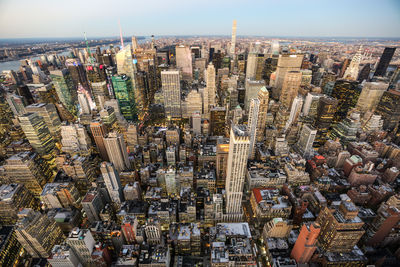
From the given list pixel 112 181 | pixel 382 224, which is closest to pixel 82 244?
pixel 112 181

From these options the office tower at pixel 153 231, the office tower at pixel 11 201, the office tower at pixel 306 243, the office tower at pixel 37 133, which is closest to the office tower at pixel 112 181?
the office tower at pixel 153 231

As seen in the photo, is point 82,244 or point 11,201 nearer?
point 82,244

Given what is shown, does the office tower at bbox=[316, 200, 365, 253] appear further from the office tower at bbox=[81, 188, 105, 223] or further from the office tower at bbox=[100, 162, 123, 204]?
the office tower at bbox=[81, 188, 105, 223]

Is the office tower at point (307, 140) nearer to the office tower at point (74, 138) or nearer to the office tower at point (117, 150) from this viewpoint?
the office tower at point (117, 150)

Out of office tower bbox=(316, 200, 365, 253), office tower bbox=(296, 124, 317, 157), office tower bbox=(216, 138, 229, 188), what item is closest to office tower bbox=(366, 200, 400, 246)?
office tower bbox=(316, 200, 365, 253)

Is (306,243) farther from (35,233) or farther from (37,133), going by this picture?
(37,133)

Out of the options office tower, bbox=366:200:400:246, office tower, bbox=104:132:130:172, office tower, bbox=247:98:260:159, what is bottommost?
office tower, bbox=366:200:400:246

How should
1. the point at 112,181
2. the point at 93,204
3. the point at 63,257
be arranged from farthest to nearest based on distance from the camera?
the point at 112,181
the point at 93,204
the point at 63,257
